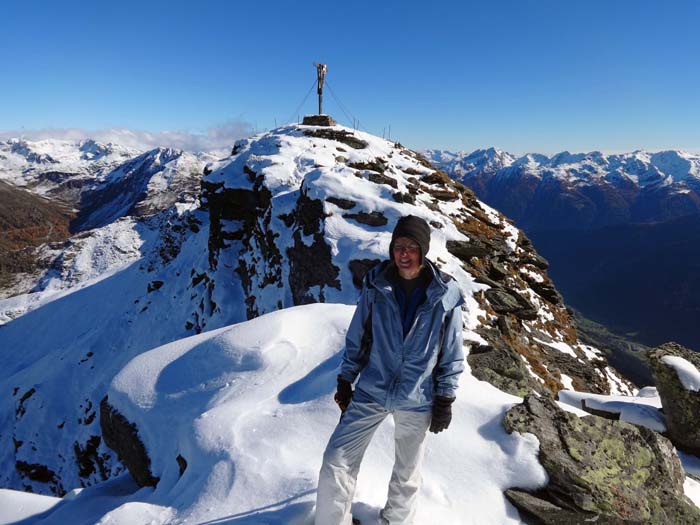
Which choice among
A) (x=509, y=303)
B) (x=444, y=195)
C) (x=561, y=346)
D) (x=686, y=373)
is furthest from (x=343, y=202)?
(x=686, y=373)

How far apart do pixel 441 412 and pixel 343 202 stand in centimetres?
1898

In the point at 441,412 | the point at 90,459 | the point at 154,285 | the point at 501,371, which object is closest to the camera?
the point at 441,412

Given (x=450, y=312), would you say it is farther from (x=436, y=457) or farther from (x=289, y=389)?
(x=289, y=389)

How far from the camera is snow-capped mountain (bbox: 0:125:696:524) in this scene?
18.0 feet

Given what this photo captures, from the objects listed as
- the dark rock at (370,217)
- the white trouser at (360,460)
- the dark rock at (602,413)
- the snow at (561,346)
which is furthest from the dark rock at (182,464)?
the snow at (561,346)

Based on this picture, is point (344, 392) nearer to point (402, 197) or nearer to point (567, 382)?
point (567, 382)

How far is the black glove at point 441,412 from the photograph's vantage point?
4.27 metres

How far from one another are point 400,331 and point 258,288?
80.8 feet

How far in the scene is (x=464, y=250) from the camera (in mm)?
20562

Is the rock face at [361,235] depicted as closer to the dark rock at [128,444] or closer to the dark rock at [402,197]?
the dark rock at [402,197]

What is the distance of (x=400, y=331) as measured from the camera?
430 centimetres

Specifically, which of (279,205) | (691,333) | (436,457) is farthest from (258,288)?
(691,333)

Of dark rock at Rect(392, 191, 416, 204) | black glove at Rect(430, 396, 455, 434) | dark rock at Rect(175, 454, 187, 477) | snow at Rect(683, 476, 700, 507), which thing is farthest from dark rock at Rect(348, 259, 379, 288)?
black glove at Rect(430, 396, 455, 434)

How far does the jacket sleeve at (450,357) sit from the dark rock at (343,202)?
724 inches
